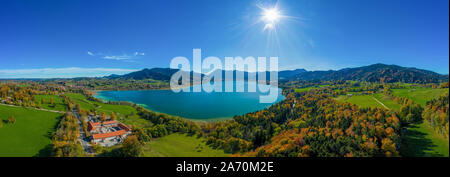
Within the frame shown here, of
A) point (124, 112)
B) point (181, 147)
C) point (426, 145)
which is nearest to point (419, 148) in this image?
point (426, 145)

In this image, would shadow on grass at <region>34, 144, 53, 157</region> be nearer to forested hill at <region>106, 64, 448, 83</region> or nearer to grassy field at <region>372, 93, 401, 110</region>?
forested hill at <region>106, 64, 448, 83</region>

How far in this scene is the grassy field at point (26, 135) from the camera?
7.60m

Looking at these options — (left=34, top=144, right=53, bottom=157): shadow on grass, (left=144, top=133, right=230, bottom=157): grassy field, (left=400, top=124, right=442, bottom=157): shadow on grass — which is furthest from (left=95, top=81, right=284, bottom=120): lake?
(left=400, top=124, right=442, bottom=157): shadow on grass

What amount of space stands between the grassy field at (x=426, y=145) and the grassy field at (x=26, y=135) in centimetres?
1385

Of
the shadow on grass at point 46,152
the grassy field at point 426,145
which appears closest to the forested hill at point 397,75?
the grassy field at point 426,145

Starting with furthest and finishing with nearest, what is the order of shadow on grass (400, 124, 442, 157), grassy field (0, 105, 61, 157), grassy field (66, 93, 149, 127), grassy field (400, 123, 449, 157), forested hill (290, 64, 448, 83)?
forested hill (290, 64, 448, 83) < grassy field (66, 93, 149, 127) < grassy field (0, 105, 61, 157) < shadow on grass (400, 124, 442, 157) < grassy field (400, 123, 449, 157)

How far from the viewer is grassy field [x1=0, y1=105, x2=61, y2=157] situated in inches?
299

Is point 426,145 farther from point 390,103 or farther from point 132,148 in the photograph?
point 390,103

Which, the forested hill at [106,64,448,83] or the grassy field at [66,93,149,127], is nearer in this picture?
the grassy field at [66,93,149,127]

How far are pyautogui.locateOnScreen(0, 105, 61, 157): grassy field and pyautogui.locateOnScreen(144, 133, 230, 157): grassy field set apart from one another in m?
4.99
